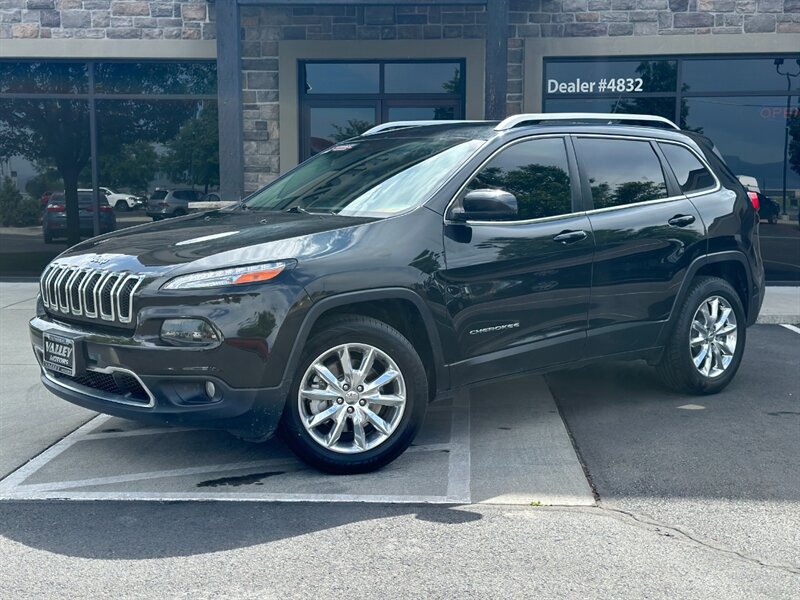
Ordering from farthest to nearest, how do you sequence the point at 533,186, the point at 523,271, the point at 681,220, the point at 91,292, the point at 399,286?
the point at 681,220 < the point at 533,186 < the point at 523,271 < the point at 399,286 < the point at 91,292

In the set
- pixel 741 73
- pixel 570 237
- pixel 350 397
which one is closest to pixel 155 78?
pixel 741 73

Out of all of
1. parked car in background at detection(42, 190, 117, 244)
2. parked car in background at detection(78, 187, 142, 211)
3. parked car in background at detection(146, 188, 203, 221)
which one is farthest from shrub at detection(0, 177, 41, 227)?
parked car in background at detection(146, 188, 203, 221)

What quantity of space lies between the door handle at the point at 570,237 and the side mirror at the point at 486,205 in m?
0.56

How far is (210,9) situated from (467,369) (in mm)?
8460

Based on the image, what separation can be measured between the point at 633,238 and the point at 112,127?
8.62 meters

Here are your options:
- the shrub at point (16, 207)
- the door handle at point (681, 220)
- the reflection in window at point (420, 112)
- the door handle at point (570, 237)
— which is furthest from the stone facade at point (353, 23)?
the door handle at point (570, 237)

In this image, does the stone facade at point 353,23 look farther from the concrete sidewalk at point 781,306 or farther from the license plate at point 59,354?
the license plate at point 59,354

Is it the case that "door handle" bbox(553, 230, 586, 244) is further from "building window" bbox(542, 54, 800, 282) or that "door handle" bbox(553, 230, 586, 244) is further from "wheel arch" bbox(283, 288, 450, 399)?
"building window" bbox(542, 54, 800, 282)

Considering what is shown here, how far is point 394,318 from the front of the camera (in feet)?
17.2

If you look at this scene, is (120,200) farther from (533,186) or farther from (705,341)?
(705,341)

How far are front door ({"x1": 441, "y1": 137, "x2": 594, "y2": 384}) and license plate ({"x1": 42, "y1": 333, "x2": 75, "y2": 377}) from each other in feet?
6.32

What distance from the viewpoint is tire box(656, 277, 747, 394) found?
654cm

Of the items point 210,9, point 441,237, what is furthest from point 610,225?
point 210,9

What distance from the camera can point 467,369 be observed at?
535 cm
